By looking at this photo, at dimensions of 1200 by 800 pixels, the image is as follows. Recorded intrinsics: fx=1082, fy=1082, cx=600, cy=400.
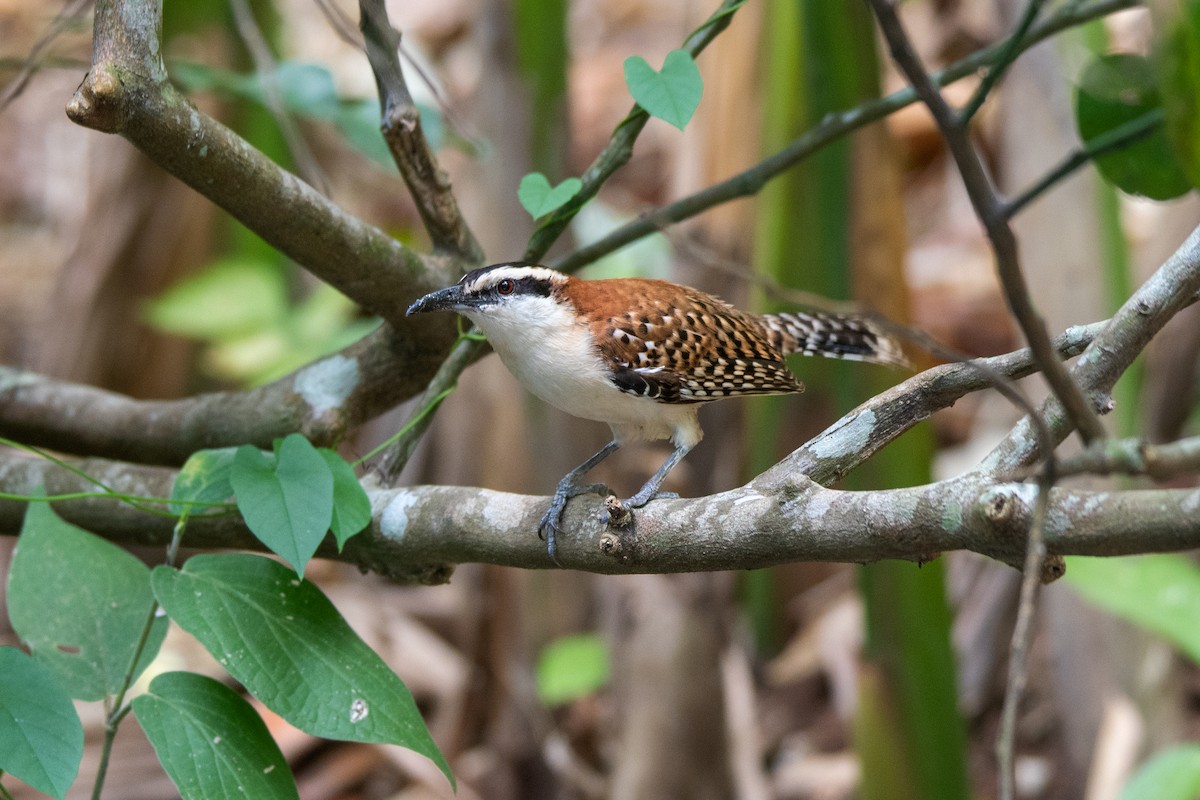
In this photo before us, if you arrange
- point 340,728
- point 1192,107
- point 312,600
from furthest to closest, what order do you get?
point 312,600, point 340,728, point 1192,107

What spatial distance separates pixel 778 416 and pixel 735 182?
1.97 metres

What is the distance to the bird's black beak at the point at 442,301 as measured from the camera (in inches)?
78.1

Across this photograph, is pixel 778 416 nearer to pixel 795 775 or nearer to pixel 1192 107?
pixel 795 775

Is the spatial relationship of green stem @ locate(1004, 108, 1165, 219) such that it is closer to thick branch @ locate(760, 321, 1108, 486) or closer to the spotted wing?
thick branch @ locate(760, 321, 1108, 486)

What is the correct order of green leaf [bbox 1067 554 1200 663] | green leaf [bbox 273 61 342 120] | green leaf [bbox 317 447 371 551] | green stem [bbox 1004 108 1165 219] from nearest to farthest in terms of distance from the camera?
1. green stem [bbox 1004 108 1165 219]
2. green leaf [bbox 317 447 371 551]
3. green leaf [bbox 273 61 342 120]
4. green leaf [bbox 1067 554 1200 663]

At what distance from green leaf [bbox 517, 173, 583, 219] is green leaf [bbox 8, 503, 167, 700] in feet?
2.98

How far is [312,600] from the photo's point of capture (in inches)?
68.1

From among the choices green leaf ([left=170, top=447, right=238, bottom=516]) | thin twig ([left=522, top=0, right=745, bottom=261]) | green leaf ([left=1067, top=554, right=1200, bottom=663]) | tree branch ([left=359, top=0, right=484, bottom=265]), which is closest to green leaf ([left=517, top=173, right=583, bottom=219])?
thin twig ([left=522, top=0, right=745, bottom=261])

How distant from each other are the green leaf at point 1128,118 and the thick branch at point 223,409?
1.39 metres

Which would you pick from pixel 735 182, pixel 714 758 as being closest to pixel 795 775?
pixel 714 758

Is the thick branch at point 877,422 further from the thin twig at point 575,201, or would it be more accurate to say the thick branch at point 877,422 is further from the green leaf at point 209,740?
the green leaf at point 209,740

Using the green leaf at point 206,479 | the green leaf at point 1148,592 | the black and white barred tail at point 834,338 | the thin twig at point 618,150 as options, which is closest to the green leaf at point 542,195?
the thin twig at point 618,150

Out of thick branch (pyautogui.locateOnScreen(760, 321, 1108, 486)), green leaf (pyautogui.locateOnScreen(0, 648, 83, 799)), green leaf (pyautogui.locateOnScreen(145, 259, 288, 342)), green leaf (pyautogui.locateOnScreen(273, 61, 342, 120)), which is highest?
green leaf (pyautogui.locateOnScreen(145, 259, 288, 342))

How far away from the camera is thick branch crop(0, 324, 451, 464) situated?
2225mm
